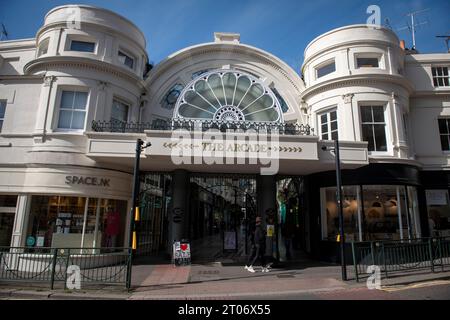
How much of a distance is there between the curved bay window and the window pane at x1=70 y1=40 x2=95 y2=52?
45.2 ft

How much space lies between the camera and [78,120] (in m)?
13.3

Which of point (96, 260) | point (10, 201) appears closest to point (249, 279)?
point (96, 260)

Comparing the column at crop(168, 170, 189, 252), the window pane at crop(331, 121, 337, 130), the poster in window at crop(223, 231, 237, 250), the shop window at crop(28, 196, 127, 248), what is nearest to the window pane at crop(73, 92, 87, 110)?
the shop window at crop(28, 196, 127, 248)

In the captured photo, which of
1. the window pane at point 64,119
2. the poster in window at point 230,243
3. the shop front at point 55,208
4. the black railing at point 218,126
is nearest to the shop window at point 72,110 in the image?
the window pane at point 64,119

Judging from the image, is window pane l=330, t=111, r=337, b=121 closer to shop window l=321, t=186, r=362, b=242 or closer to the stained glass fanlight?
the stained glass fanlight

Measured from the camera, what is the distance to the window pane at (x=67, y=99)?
1338 centimetres

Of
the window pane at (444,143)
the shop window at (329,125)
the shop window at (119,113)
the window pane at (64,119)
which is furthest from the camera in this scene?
the window pane at (444,143)

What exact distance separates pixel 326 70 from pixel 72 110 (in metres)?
13.0

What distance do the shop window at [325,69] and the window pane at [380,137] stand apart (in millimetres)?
3824

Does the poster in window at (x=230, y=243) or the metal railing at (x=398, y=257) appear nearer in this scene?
the metal railing at (x=398, y=257)

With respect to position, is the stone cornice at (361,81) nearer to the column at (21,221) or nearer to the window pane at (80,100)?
the window pane at (80,100)
